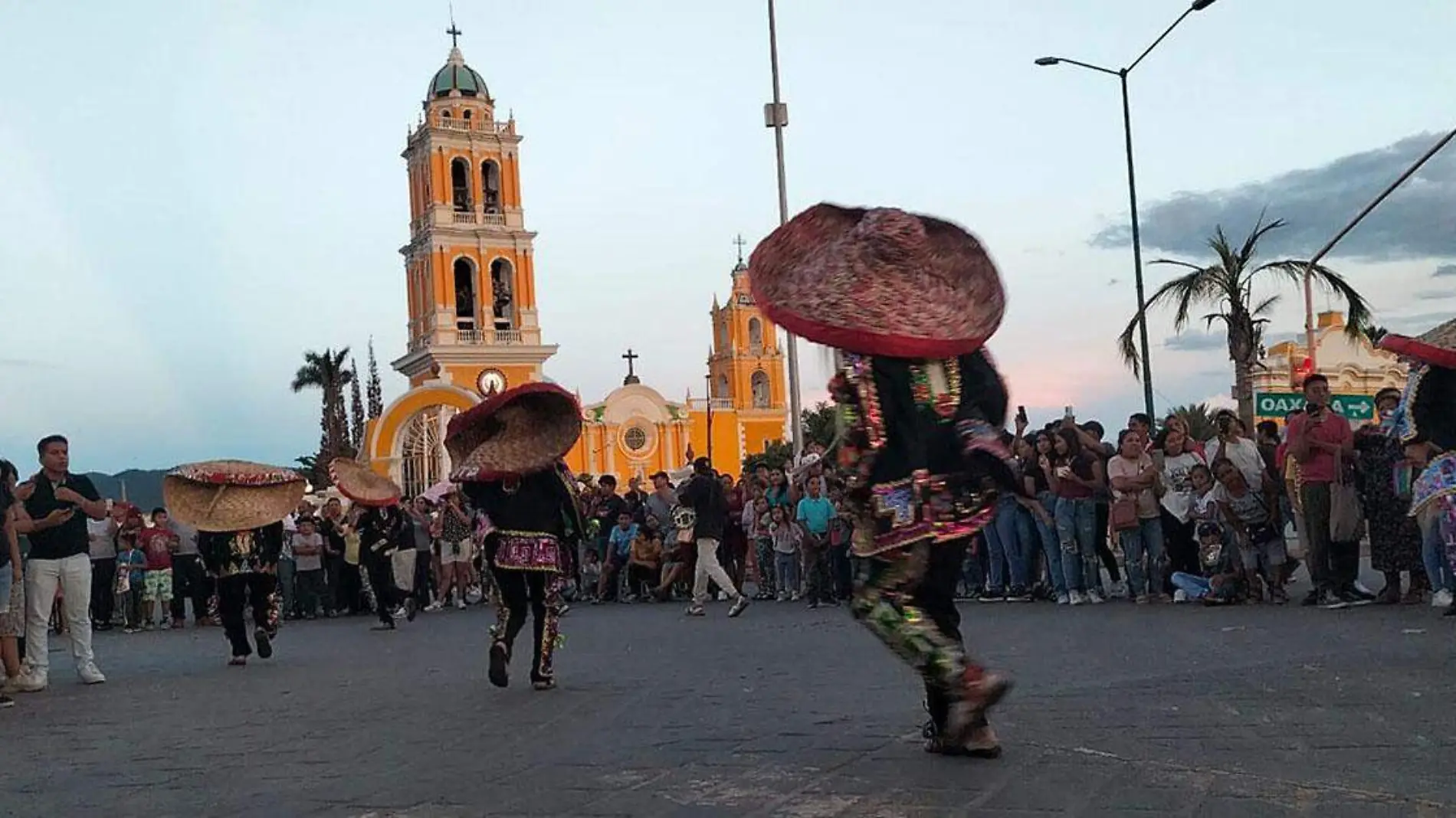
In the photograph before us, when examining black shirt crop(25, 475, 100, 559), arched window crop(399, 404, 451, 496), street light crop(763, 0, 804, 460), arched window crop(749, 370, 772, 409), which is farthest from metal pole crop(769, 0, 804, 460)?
arched window crop(749, 370, 772, 409)

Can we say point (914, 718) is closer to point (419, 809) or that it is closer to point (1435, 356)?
point (419, 809)

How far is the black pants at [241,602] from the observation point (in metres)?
13.0

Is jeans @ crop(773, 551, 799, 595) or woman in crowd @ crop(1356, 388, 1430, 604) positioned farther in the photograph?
jeans @ crop(773, 551, 799, 595)

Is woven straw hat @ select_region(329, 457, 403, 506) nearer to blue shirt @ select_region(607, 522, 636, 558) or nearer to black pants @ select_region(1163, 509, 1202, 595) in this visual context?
blue shirt @ select_region(607, 522, 636, 558)

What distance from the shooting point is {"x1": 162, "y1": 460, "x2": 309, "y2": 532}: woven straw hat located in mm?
13227

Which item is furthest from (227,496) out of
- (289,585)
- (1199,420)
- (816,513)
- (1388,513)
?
(1199,420)

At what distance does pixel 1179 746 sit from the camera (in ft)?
19.2

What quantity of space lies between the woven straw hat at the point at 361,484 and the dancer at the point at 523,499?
25.8 ft

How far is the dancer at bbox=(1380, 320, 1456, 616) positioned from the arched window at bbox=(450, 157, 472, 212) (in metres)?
61.4

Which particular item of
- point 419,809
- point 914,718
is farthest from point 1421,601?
point 419,809

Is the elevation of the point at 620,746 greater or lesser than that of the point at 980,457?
lesser

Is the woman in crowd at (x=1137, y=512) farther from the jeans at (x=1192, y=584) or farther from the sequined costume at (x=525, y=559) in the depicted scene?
the sequined costume at (x=525, y=559)

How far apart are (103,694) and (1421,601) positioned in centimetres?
1008

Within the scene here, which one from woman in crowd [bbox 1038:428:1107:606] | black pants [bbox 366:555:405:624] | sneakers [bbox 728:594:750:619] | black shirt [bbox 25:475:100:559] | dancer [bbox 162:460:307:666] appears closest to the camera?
black shirt [bbox 25:475:100:559]
